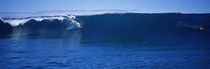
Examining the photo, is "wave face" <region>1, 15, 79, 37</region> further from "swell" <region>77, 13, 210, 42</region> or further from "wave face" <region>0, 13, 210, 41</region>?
"swell" <region>77, 13, 210, 42</region>

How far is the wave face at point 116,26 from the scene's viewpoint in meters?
16.8

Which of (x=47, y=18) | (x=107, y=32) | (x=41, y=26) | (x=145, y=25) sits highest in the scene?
(x=47, y=18)

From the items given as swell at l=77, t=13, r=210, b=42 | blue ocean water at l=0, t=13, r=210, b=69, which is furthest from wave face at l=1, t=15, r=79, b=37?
swell at l=77, t=13, r=210, b=42

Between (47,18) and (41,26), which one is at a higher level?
(47,18)

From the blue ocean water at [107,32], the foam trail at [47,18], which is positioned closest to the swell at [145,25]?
the blue ocean water at [107,32]

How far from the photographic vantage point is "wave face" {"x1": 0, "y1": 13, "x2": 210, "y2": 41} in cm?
1684

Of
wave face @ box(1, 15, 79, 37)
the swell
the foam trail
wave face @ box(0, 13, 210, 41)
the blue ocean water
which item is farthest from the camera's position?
the foam trail

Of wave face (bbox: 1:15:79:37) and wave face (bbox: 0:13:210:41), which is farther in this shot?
wave face (bbox: 1:15:79:37)

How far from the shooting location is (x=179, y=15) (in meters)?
19.7

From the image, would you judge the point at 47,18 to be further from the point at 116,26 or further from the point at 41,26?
the point at 116,26

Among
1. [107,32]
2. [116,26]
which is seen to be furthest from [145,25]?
[107,32]

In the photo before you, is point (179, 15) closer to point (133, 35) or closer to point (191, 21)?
point (191, 21)

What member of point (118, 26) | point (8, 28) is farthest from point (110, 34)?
point (8, 28)

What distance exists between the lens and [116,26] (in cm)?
1950
